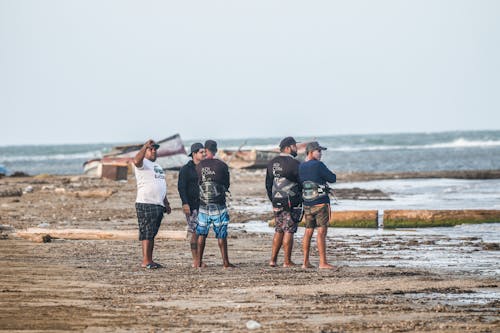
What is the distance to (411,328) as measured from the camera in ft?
25.9

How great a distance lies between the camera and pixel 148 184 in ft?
41.6

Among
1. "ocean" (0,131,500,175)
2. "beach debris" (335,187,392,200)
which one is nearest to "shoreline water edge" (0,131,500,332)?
"beach debris" (335,187,392,200)

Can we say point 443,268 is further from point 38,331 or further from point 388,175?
point 388,175

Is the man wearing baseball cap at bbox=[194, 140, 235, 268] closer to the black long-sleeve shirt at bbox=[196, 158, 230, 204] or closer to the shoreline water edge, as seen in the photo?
the black long-sleeve shirt at bbox=[196, 158, 230, 204]

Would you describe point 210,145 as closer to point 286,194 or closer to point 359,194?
point 286,194

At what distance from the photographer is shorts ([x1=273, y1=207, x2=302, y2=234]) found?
504 inches

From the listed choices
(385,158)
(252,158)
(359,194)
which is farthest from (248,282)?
(385,158)

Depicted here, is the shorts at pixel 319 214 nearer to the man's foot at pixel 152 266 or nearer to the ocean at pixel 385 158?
the man's foot at pixel 152 266

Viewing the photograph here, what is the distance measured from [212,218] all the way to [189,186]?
1.96 ft

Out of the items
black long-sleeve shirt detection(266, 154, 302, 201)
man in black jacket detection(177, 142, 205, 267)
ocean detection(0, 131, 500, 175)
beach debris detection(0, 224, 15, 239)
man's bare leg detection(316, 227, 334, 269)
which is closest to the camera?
man's bare leg detection(316, 227, 334, 269)

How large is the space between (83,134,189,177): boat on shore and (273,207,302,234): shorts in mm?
29125

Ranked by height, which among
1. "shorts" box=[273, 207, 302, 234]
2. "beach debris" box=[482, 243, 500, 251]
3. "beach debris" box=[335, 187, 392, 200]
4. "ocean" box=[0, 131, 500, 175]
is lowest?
"ocean" box=[0, 131, 500, 175]

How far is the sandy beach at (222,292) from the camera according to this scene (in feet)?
26.8

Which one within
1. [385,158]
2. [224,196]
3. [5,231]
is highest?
[224,196]
